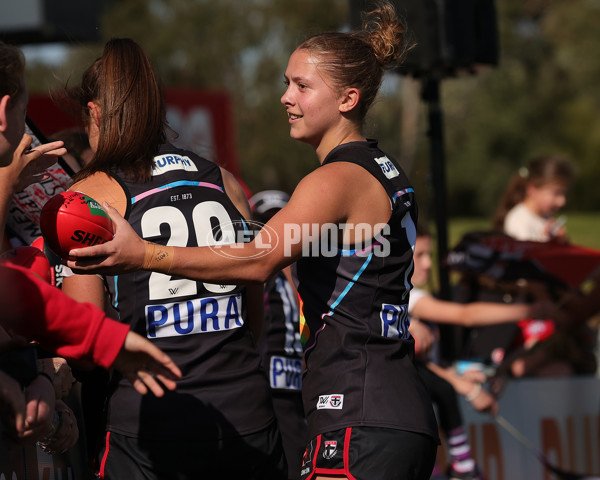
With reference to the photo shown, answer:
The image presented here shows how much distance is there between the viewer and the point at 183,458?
2.73m

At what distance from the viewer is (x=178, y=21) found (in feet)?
138

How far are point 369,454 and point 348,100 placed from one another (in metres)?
1.14

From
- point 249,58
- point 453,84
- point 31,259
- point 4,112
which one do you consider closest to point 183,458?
point 31,259

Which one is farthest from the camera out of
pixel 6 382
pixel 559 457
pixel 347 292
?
pixel 559 457

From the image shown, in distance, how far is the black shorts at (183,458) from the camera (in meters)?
2.73

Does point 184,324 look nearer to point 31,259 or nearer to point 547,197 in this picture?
point 31,259

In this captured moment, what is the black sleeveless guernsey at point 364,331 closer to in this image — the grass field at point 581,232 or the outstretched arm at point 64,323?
the outstretched arm at point 64,323

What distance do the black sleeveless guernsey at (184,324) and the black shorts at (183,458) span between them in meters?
0.03

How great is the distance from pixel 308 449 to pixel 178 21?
4144cm

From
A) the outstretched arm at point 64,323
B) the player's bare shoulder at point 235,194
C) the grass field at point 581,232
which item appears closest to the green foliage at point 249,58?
the grass field at point 581,232

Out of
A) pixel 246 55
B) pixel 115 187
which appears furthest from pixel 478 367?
pixel 246 55

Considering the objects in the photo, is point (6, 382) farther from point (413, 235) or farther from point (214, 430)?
point (413, 235)

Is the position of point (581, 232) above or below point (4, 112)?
below

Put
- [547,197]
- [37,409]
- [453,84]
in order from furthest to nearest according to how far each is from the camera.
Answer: [453,84] < [547,197] < [37,409]
